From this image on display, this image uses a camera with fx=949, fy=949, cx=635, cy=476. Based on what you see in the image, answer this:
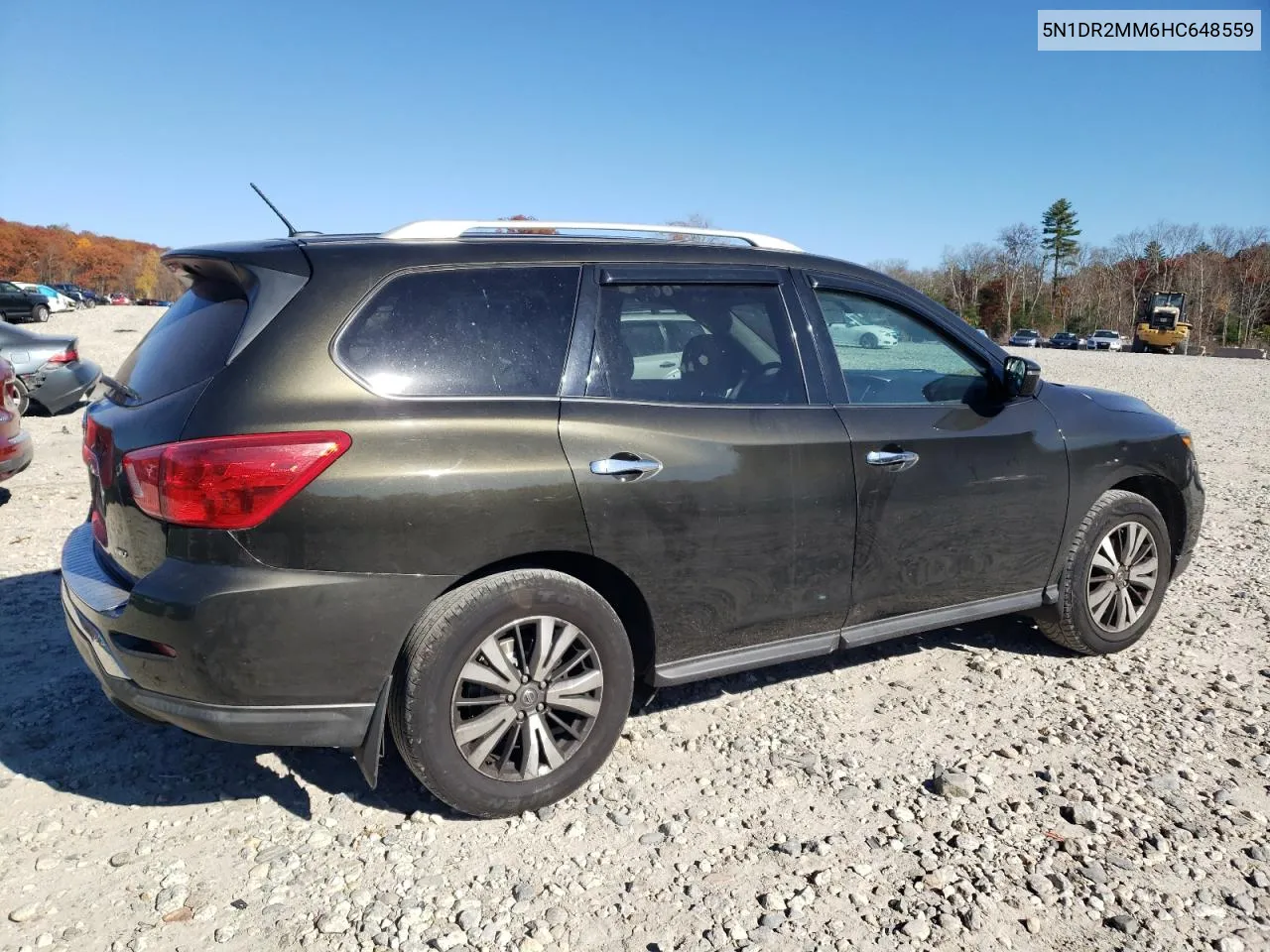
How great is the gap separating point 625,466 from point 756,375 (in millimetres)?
761

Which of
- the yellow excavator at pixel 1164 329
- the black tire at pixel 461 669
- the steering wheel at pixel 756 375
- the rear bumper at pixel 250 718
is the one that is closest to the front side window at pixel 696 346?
the steering wheel at pixel 756 375

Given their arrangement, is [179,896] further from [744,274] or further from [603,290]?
[744,274]

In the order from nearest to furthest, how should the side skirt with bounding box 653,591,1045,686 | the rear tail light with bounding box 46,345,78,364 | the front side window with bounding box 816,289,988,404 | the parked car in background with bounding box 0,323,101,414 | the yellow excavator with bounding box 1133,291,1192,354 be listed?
the side skirt with bounding box 653,591,1045,686
the front side window with bounding box 816,289,988,404
the parked car in background with bounding box 0,323,101,414
the rear tail light with bounding box 46,345,78,364
the yellow excavator with bounding box 1133,291,1192,354

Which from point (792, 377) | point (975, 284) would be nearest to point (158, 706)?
point (792, 377)

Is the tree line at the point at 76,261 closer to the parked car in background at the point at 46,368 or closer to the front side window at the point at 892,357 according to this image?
the parked car in background at the point at 46,368

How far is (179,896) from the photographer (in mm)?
2725

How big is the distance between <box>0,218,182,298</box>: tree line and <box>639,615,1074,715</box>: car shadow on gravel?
384 feet

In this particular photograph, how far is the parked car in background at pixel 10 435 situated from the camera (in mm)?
6898

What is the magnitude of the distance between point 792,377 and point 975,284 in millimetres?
93724

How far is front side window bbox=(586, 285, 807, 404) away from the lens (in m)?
3.34

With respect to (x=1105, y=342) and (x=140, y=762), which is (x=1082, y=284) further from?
(x=140, y=762)

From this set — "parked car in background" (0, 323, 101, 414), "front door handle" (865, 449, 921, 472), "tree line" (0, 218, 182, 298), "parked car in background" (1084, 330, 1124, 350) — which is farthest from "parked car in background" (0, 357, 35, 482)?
"tree line" (0, 218, 182, 298)

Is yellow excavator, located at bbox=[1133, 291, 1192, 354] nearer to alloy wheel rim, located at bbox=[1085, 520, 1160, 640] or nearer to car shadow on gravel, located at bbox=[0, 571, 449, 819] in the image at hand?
alloy wheel rim, located at bbox=[1085, 520, 1160, 640]

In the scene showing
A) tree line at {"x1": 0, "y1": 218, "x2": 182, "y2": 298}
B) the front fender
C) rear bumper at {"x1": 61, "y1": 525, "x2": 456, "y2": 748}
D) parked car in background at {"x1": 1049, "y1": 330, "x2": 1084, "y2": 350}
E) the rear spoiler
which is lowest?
rear bumper at {"x1": 61, "y1": 525, "x2": 456, "y2": 748}
